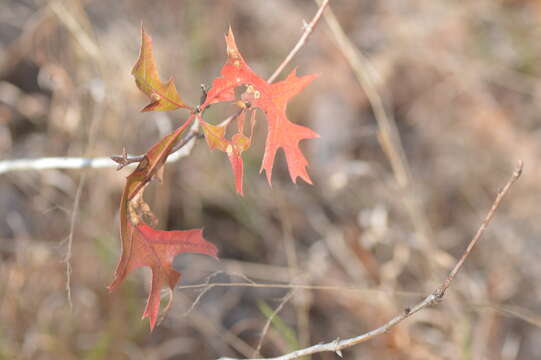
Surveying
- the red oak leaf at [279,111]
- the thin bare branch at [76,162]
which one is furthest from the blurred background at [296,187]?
the red oak leaf at [279,111]

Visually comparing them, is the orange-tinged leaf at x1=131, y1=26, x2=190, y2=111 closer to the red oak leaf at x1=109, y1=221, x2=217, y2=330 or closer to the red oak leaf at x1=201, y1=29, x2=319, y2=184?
the red oak leaf at x1=201, y1=29, x2=319, y2=184

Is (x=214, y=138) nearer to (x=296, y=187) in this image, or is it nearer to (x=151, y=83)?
(x=151, y=83)

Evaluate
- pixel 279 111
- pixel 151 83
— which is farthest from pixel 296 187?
pixel 151 83

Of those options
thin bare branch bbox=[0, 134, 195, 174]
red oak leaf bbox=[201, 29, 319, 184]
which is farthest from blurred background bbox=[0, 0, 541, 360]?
red oak leaf bbox=[201, 29, 319, 184]

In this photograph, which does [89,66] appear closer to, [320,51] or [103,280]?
[103,280]

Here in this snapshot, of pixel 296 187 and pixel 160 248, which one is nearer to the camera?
pixel 160 248

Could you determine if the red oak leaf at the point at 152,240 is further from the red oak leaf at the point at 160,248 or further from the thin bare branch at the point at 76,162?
the thin bare branch at the point at 76,162
